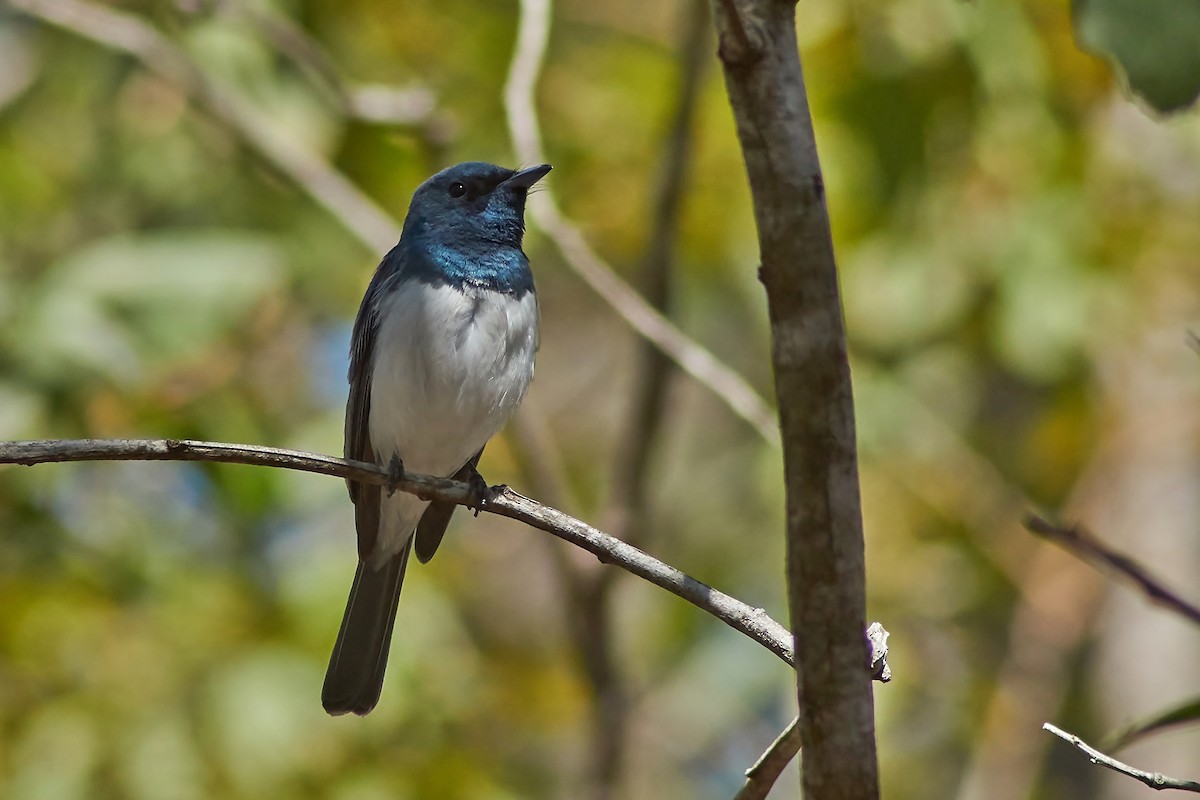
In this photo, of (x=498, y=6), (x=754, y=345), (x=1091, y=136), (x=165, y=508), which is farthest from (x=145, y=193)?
(x=1091, y=136)

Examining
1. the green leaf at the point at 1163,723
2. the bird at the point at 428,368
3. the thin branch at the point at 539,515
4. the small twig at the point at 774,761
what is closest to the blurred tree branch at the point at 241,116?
the bird at the point at 428,368

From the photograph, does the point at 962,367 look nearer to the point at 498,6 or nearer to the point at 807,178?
the point at 498,6

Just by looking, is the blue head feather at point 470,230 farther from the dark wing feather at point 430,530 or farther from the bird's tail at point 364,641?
the bird's tail at point 364,641

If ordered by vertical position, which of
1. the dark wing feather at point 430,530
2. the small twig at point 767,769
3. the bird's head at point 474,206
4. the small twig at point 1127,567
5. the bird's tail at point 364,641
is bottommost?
the small twig at point 1127,567

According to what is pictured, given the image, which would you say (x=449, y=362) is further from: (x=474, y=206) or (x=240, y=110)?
(x=240, y=110)

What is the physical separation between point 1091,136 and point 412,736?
3.65 meters

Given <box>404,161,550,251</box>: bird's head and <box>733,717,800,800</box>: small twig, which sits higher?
<box>404,161,550,251</box>: bird's head

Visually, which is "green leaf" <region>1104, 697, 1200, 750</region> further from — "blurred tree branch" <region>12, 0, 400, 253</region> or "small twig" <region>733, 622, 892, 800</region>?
"blurred tree branch" <region>12, 0, 400, 253</region>

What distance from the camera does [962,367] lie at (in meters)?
6.27

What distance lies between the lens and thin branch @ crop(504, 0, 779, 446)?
4.26m

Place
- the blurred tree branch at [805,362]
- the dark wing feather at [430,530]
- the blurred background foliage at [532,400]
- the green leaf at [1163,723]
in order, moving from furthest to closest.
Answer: the blurred background foliage at [532,400] → the dark wing feather at [430,530] → the blurred tree branch at [805,362] → the green leaf at [1163,723]

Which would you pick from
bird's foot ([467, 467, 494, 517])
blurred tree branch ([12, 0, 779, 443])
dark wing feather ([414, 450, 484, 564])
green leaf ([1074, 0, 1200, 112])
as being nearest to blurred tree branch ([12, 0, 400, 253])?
blurred tree branch ([12, 0, 779, 443])

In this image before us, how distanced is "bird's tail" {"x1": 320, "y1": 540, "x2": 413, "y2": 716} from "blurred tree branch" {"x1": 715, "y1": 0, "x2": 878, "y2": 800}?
2.50 meters

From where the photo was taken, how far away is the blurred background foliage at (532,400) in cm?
486
